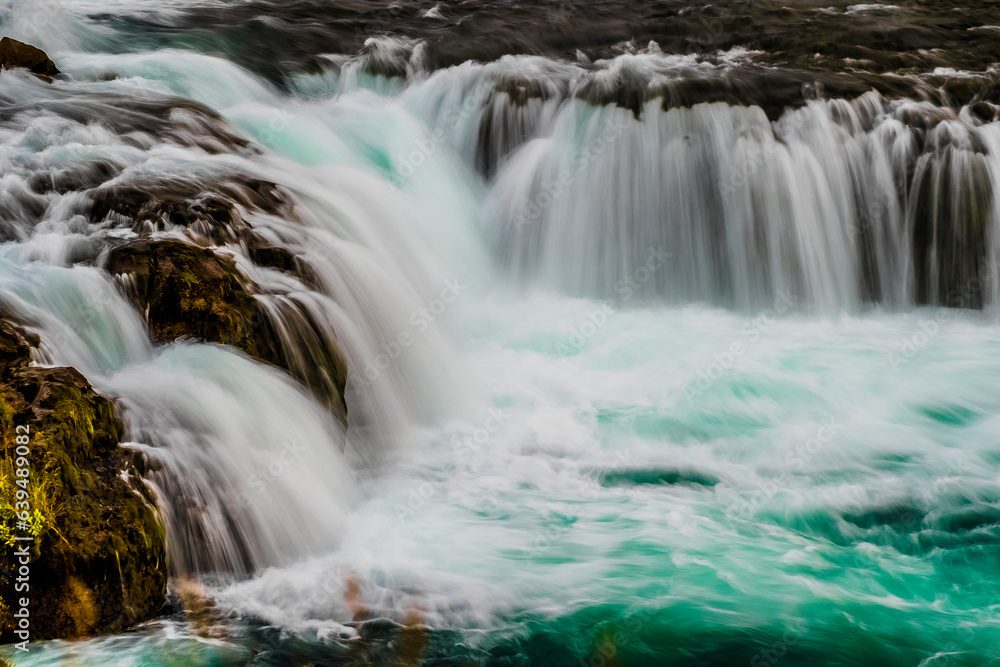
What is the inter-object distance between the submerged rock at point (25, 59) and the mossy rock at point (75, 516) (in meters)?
5.90

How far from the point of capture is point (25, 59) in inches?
379

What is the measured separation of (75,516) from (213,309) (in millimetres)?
1786

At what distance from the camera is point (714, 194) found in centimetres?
971

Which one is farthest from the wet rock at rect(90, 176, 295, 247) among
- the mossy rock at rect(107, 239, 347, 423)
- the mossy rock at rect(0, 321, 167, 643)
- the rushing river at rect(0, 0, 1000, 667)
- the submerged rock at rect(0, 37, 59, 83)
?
the submerged rock at rect(0, 37, 59, 83)

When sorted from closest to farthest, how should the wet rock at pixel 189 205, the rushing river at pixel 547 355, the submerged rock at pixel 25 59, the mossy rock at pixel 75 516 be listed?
the mossy rock at pixel 75 516 < the rushing river at pixel 547 355 < the wet rock at pixel 189 205 < the submerged rock at pixel 25 59

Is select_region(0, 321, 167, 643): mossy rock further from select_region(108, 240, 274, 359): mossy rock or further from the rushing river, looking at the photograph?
select_region(108, 240, 274, 359): mossy rock

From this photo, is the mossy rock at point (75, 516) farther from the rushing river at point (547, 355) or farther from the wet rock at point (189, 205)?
the wet rock at point (189, 205)

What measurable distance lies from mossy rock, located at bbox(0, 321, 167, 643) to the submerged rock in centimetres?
590

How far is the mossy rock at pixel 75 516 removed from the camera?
4195 millimetres

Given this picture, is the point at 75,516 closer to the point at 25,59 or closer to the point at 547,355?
the point at 547,355

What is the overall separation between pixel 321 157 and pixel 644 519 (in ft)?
17.6


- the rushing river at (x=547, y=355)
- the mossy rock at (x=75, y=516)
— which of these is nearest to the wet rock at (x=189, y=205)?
the rushing river at (x=547, y=355)

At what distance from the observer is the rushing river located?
5.01 meters

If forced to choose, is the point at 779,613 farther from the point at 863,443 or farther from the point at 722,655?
the point at 863,443
